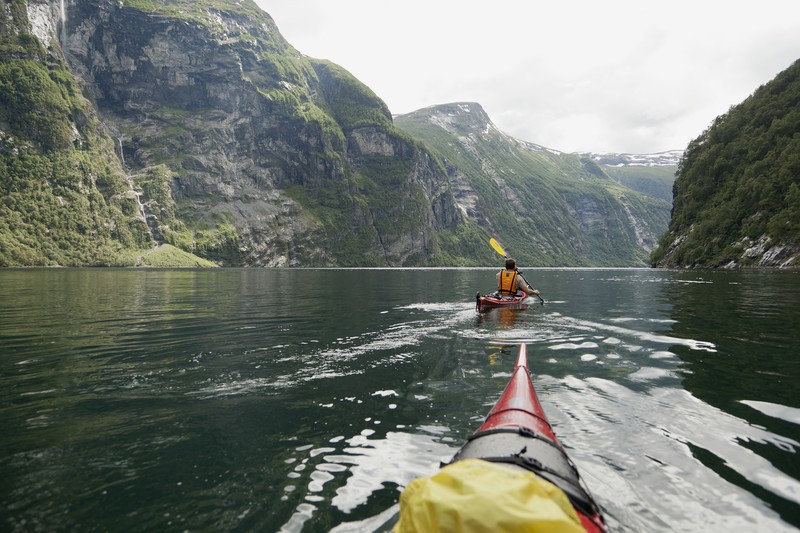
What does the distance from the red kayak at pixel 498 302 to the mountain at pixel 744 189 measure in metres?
77.8

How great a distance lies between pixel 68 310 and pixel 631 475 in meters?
30.1

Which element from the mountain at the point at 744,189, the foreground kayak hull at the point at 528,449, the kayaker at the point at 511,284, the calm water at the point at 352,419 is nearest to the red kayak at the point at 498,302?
the kayaker at the point at 511,284

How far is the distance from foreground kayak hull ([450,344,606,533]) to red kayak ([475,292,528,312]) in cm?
1691

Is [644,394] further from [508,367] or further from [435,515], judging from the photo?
[435,515]

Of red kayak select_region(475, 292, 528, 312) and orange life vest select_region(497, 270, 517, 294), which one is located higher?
orange life vest select_region(497, 270, 517, 294)

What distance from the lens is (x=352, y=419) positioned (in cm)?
→ 850

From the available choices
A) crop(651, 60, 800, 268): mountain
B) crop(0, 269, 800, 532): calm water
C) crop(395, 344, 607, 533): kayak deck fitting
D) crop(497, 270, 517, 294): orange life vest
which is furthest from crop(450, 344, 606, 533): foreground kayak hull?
crop(651, 60, 800, 268): mountain

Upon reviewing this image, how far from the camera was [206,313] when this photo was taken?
81.7ft

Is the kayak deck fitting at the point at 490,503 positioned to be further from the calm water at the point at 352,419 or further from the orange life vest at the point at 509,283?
the orange life vest at the point at 509,283

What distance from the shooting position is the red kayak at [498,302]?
77.3 ft

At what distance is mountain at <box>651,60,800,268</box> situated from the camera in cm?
8292

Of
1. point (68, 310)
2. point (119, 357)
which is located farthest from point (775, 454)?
point (68, 310)

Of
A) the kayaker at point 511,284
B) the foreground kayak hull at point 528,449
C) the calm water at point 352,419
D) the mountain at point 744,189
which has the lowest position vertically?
the calm water at point 352,419

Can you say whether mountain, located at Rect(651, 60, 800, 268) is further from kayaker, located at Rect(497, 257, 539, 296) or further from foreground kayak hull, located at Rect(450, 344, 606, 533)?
foreground kayak hull, located at Rect(450, 344, 606, 533)
